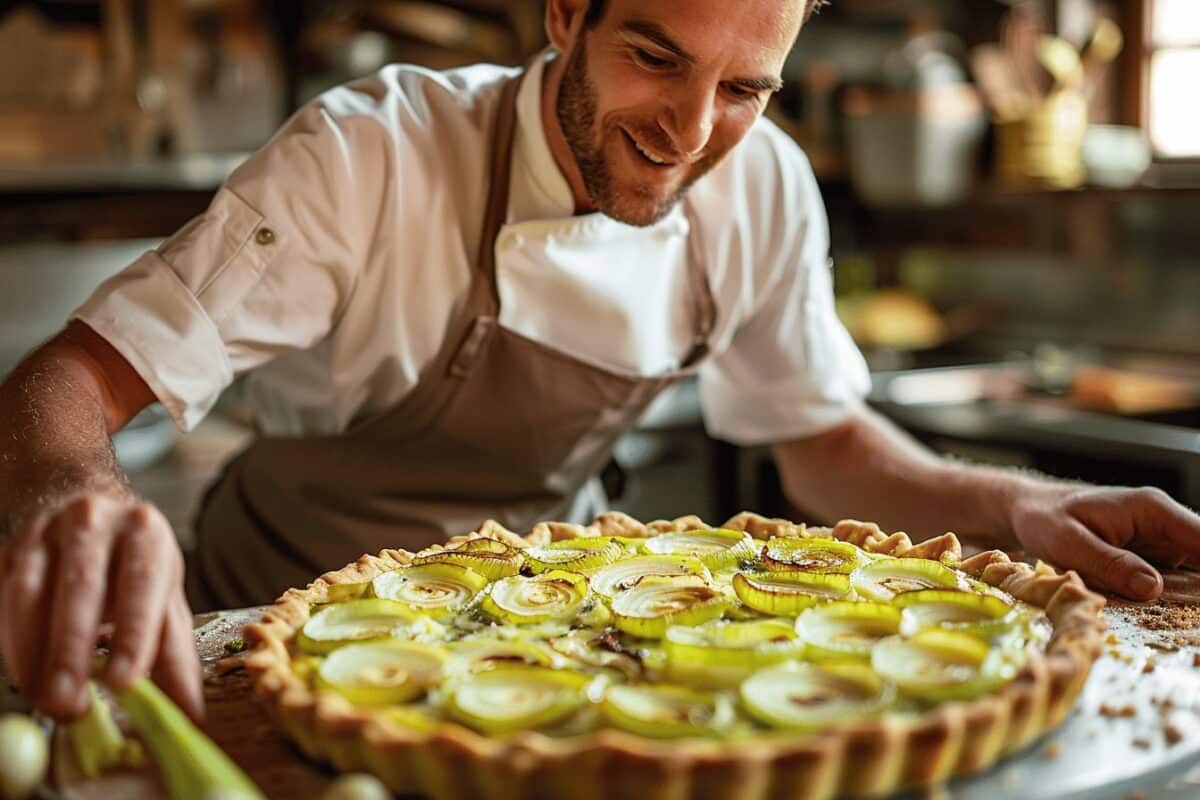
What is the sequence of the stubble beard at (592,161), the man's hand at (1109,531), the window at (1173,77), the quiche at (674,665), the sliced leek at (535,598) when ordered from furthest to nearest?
1. the window at (1173,77)
2. the stubble beard at (592,161)
3. the man's hand at (1109,531)
4. the sliced leek at (535,598)
5. the quiche at (674,665)

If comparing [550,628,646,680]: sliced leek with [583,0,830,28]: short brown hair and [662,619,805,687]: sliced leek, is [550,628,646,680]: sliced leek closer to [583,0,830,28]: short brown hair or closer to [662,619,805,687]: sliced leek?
[662,619,805,687]: sliced leek

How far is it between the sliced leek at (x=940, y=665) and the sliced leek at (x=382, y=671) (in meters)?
0.43

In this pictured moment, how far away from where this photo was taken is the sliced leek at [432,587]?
141cm

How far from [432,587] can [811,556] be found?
1.56 ft

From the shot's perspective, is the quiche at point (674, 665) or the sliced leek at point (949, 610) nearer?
the quiche at point (674, 665)

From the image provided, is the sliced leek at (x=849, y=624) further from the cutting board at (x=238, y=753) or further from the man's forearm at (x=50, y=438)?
the man's forearm at (x=50, y=438)

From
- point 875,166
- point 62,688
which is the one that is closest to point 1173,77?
point 875,166

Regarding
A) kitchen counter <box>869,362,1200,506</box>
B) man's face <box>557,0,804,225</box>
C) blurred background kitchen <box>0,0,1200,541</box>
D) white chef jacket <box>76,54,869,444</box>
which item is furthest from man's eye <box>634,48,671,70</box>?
blurred background kitchen <box>0,0,1200,541</box>

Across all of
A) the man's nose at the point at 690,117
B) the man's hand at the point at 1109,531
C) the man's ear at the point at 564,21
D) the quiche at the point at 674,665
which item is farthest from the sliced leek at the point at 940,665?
the man's ear at the point at 564,21

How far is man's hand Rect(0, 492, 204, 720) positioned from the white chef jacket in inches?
23.7

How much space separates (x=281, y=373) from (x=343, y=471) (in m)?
0.20

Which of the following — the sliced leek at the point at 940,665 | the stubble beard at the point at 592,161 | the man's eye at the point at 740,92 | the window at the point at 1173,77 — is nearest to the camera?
the sliced leek at the point at 940,665

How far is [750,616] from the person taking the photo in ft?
4.64

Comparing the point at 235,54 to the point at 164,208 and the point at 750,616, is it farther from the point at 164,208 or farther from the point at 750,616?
the point at 750,616
